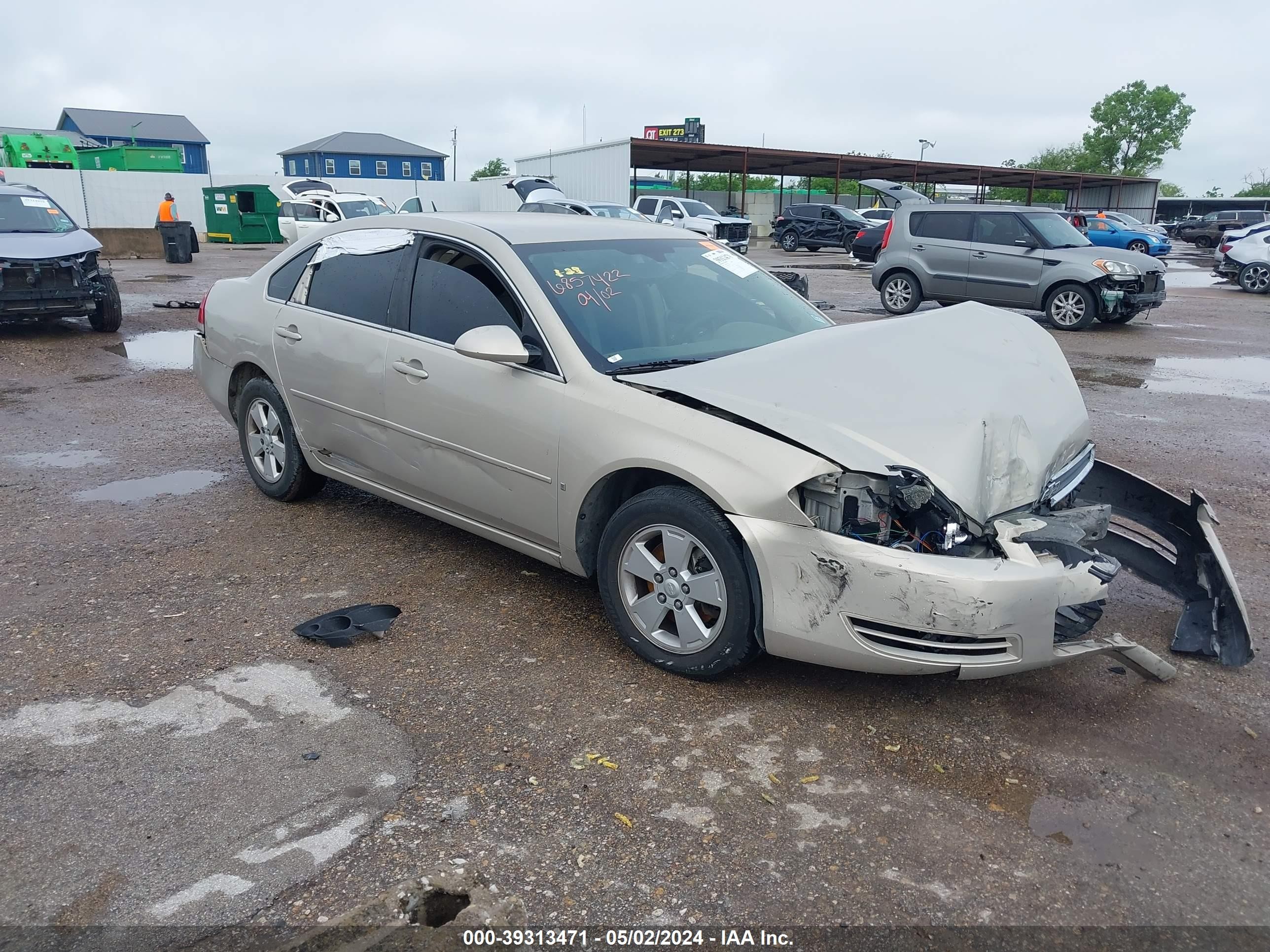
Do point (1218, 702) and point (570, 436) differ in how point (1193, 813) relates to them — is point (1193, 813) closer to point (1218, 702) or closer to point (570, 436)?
point (1218, 702)

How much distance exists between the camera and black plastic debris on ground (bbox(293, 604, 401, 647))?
13.1 ft

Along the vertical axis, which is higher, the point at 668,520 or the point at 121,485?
the point at 668,520

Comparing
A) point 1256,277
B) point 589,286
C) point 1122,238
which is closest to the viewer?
point 589,286

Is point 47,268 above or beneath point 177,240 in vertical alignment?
beneath

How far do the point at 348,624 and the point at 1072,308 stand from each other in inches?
492

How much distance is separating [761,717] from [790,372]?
129 centimetres

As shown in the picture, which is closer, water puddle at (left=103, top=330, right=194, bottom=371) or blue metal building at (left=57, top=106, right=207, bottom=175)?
water puddle at (left=103, top=330, right=194, bottom=371)

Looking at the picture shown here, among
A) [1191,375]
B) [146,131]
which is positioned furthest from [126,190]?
[146,131]

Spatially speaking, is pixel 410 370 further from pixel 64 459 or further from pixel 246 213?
pixel 246 213

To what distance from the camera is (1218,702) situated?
3.49 metres

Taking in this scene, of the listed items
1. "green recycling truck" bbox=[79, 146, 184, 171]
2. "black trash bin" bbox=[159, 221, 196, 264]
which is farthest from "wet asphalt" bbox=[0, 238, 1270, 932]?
"green recycling truck" bbox=[79, 146, 184, 171]

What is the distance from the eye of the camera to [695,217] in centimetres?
2950

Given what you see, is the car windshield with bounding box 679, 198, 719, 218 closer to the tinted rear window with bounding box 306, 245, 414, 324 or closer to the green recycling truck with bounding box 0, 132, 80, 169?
the green recycling truck with bounding box 0, 132, 80, 169

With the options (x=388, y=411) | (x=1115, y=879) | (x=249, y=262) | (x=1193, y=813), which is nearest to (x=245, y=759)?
(x=388, y=411)
